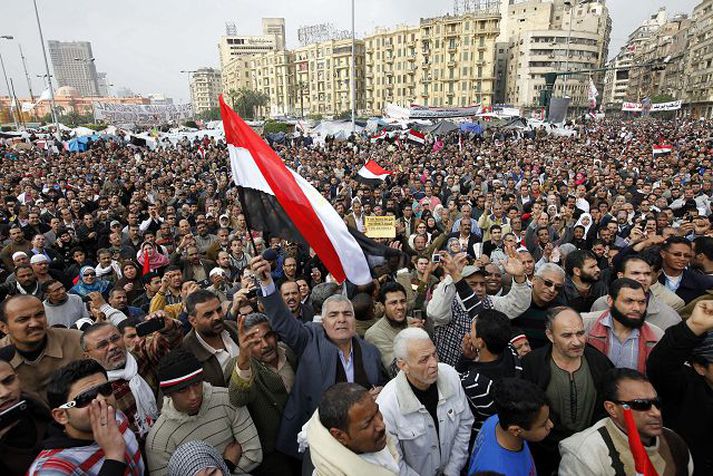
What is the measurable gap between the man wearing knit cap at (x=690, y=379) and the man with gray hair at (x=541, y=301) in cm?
114

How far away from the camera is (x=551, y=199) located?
9.32 meters

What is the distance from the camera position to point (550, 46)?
3140 inches

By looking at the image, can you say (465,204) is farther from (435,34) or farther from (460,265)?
(435,34)

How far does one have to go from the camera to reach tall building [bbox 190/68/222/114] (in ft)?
529

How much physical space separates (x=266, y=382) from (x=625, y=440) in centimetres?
210

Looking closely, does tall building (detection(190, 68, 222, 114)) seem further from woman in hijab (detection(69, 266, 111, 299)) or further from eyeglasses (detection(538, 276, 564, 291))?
eyeglasses (detection(538, 276, 564, 291))

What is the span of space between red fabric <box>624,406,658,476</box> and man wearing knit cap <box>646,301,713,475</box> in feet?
1.95

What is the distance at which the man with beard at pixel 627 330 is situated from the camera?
2.94m

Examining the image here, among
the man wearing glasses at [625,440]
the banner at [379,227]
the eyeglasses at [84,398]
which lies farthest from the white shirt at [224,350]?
the banner at [379,227]

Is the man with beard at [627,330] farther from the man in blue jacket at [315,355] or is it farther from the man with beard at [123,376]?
the man with beard at [123,376]

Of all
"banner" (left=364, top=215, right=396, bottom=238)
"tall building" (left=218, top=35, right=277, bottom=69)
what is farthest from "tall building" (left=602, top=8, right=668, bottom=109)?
"banner" (left=364, top=215, right=396, bottom=238)

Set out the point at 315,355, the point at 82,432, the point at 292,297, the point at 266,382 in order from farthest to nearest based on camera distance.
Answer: the point at 292,297 < the point at 315,355 < the point at 266,382 < the point at 82,432

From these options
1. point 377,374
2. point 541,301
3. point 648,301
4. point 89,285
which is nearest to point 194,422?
point 377,374

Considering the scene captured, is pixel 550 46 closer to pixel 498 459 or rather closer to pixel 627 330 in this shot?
pixel 627 330
